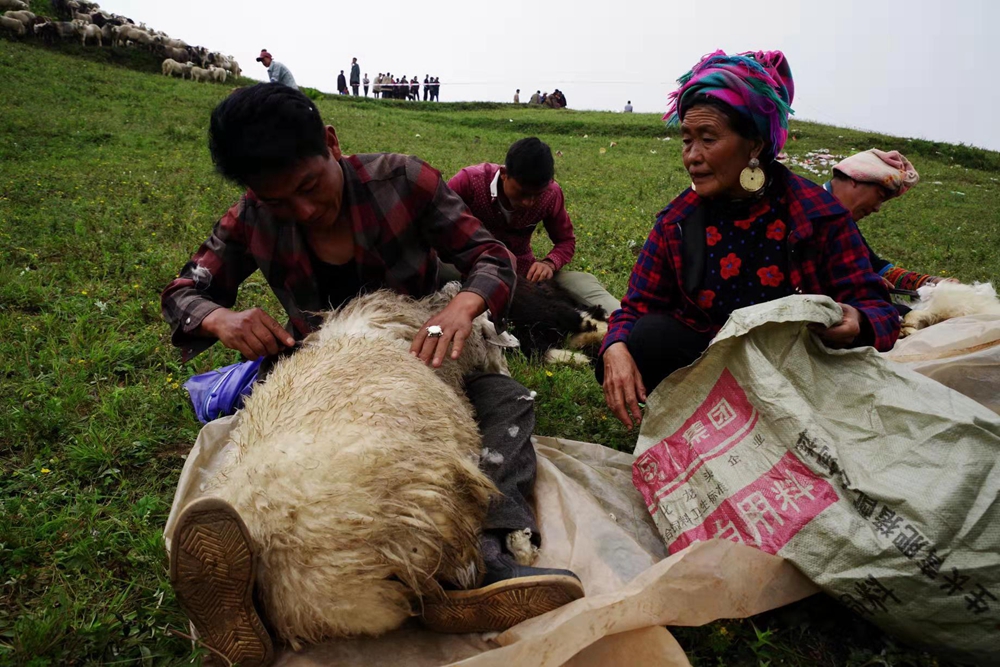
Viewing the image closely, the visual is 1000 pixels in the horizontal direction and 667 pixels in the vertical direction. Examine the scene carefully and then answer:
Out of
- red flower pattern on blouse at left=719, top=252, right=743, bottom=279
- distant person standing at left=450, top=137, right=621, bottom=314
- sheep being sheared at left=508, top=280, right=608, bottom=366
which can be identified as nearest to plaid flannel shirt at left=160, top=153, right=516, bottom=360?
red flower pattern on blouse at left=719, top=252, right=743, bottom=279

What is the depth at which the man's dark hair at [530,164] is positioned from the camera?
3764 mm

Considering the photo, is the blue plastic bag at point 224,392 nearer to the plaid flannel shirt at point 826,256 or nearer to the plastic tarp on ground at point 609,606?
the plastic tarp on ground at point 609,606

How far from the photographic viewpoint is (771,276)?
7.50 feet

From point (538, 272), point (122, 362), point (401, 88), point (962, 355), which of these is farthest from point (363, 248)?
point (401, 88)

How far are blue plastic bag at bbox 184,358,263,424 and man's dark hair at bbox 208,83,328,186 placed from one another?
1005 millimetres

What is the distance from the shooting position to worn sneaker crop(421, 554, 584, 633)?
1.51 meters

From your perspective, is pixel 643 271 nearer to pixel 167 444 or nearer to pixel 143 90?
pixel 167 444

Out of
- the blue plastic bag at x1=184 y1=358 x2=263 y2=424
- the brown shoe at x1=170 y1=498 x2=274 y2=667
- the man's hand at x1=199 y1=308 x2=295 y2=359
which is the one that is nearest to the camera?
the brown shoe at x1=170 y1=498 x2=274 y2=667

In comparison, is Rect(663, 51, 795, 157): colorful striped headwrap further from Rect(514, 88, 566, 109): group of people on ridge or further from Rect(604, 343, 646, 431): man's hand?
Rect(514, 88, 566, 109): group of people on ridge

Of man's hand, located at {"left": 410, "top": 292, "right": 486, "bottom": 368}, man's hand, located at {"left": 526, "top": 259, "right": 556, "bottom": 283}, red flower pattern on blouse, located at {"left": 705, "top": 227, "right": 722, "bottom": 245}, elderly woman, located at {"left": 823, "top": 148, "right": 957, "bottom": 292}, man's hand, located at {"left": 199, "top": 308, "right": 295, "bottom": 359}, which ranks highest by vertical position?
elderly woman, located at {"left": 823, "top": 148, "right": 957, "bottom": 292}

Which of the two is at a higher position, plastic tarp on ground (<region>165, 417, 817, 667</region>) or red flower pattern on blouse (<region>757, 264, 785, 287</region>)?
red flower pattern on blouse (<region>757, 264, 785, 287</region>)

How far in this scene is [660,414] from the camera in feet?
7.26

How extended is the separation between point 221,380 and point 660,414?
1954 millimetres

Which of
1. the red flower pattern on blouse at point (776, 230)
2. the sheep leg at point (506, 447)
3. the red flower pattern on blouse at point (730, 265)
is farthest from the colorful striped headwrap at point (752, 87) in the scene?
the sheep leg at point (506, 447)
